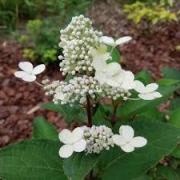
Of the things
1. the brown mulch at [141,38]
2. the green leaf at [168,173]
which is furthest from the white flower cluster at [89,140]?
the brown mulch at [141,38]

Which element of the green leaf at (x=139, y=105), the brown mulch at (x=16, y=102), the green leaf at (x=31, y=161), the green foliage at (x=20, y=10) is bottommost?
the brown mulch at (x=16, y=102)

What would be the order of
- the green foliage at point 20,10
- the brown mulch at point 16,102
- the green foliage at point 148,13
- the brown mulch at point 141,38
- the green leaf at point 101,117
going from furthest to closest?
the green foliage at point 20,10 < the green foliage at point 148,13 < the brown mulch at point 141,38 < the brown mulch at point 16,102 < the green leaf at point 101,117

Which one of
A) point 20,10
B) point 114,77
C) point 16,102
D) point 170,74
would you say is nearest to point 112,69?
point 114,77

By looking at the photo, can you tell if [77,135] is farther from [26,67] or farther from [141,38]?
[141,38]

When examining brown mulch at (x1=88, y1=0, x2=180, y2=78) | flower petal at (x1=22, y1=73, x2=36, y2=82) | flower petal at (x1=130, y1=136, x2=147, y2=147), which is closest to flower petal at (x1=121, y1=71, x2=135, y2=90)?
flower petal at (x1=130, y1=136, x2=147, y2=147)

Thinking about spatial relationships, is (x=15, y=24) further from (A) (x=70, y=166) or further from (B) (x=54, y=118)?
(A) (x=70, y=166)

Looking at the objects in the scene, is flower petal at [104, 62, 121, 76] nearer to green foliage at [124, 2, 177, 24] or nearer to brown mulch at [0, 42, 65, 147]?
brown mulch at [0, 42, 65, 147]

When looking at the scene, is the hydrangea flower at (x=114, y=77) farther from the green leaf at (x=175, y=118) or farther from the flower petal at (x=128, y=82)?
the green leaf at (x=175, y=118)
